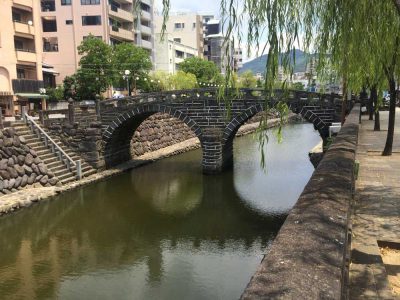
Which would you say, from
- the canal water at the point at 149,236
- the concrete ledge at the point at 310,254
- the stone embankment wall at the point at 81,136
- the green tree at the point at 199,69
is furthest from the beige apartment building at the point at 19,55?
the concrete ledge at the point at 310,254

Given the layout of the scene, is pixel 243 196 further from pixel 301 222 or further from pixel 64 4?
pixel 64 4

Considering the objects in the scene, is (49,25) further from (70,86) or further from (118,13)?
(70,86)

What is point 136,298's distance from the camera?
901 centimetres

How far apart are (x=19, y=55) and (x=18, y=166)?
14.7 metres

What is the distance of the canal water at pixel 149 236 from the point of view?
9.62 m

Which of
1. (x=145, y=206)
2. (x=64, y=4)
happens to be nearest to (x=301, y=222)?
(x=145, y=206)

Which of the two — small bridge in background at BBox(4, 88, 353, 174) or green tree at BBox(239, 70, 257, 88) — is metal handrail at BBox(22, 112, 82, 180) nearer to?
small bridge in background at BBox(4, 88, 353, 174)

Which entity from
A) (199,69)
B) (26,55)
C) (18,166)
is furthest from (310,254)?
(199,69)

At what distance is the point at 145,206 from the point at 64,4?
3207 centimetres

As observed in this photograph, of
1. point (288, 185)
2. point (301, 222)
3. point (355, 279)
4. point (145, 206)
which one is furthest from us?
point (288, 185)

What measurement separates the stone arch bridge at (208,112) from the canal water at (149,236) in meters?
1.54

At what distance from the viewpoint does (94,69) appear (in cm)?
3594

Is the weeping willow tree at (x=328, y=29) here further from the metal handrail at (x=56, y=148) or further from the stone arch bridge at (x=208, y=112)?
the metal handrail at (x=56, y=148)

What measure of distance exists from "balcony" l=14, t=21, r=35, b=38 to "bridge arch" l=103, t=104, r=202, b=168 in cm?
1153
